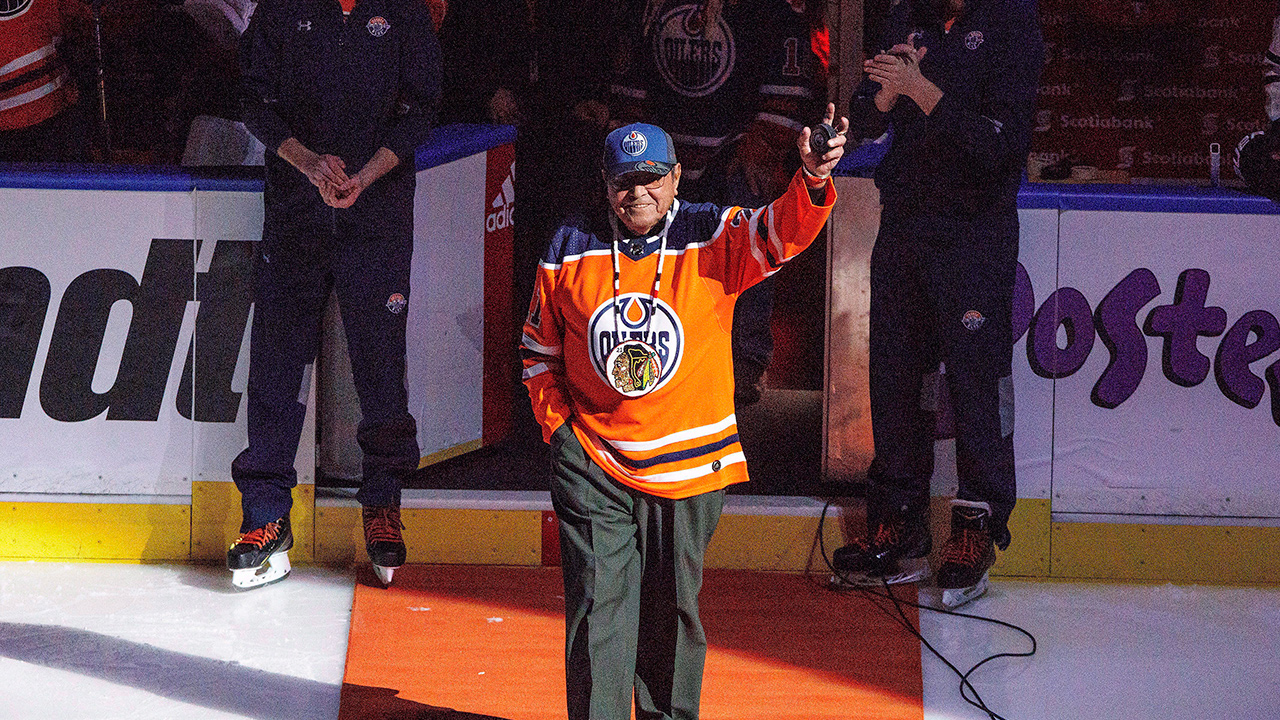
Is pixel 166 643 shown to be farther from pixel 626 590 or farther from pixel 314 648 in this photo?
pixel 626 590

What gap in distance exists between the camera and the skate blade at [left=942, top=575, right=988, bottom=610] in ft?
16.1

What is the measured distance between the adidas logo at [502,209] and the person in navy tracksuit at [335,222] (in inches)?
36.6

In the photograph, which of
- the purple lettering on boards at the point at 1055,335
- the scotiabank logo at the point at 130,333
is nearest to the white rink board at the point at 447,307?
the scotiabank logo at the point at 130,333

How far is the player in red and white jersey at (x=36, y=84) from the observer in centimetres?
613

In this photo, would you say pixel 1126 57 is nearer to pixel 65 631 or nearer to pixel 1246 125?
pixel 1246 125

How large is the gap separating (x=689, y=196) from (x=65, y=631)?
304cm

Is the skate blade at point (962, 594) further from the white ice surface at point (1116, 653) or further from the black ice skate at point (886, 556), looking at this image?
the black ice skate at point (886, 556)

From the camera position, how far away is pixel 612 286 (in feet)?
10.9

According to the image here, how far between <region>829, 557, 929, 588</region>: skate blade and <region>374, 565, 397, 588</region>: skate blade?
164cm

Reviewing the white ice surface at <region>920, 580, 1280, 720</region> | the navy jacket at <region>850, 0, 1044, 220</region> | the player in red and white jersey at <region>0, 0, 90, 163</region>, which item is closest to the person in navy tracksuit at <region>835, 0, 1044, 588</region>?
the navy jacket at <region>850, 0, 1044, 220</region>

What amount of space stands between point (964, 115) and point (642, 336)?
6.12ft

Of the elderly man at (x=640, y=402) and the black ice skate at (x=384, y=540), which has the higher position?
the elderly man at (x=640, y=402)

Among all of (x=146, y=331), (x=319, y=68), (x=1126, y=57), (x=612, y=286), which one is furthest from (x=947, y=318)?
(x=1126, y=57)

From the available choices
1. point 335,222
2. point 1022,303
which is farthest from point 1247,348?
point 335,222
